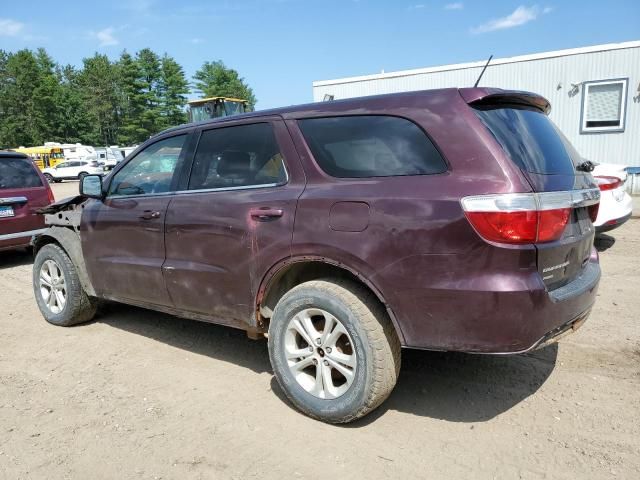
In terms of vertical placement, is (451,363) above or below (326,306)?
below

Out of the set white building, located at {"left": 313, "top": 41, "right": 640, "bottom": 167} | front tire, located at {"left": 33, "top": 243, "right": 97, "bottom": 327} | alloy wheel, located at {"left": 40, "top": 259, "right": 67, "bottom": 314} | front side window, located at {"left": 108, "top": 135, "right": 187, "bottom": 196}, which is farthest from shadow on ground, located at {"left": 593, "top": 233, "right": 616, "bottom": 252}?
white building, located at {"left": 313, "top": 41, "right": 640, "bottom": 167}

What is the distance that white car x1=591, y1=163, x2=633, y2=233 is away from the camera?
6.68 metres

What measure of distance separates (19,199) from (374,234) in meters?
6.90

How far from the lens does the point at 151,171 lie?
4273mm

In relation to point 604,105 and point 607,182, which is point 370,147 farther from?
point 604,105

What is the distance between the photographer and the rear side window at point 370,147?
2.75 m

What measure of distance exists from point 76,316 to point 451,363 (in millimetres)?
3434

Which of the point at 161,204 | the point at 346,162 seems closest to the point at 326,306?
the point at 346,162

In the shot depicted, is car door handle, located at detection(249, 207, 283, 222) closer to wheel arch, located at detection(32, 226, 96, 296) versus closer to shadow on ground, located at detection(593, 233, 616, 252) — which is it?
wheel arch, located at detection(32, 226, 96, 296)

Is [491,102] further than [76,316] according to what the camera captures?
No

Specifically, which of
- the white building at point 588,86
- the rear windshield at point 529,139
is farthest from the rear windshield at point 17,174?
the white building at point 588,86

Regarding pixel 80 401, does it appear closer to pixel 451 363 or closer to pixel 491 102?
pixel 451 363

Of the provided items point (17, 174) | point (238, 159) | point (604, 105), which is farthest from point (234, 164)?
point (604, 105)

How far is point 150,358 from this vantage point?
416 cm
